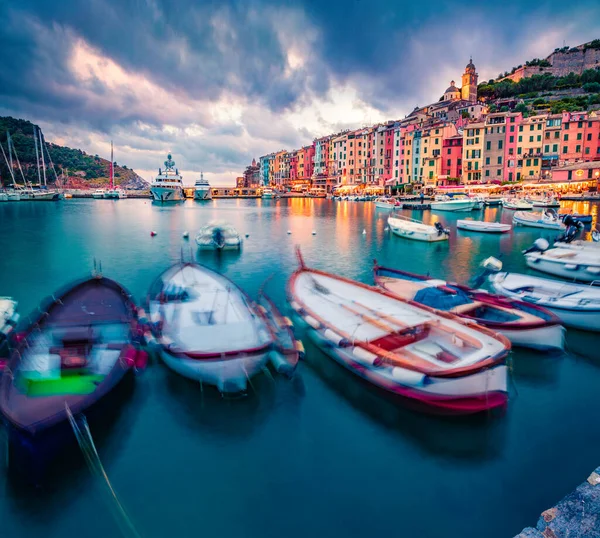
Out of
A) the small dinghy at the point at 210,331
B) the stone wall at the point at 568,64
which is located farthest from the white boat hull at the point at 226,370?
the stone wall at the point at 568,64

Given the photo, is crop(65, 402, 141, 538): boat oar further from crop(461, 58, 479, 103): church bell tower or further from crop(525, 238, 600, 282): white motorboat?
crop(461, 58, 479, 103): church bell tower

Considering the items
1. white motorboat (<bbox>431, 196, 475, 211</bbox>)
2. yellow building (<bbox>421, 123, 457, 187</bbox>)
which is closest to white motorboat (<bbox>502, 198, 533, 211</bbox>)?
white motorboat (<bbox>431, 196, 475, 211</bbox>)

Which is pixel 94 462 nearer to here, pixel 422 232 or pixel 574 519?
pixel 574 519

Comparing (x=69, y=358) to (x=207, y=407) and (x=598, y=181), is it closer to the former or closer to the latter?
(x=207, y=407)

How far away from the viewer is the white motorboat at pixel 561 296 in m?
11.8

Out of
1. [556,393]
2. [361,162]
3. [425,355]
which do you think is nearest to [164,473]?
[425,355]

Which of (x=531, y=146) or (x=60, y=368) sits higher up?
(x=531, y=146)

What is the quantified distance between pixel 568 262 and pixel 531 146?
6259cm

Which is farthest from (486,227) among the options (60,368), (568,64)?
(568,64)

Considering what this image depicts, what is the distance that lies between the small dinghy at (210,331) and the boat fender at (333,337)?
1.36 m

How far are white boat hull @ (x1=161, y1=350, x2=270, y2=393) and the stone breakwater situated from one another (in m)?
5.13

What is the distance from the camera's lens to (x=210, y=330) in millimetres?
9617

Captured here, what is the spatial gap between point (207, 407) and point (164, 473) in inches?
70.4

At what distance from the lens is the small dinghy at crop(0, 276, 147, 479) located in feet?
21.0
